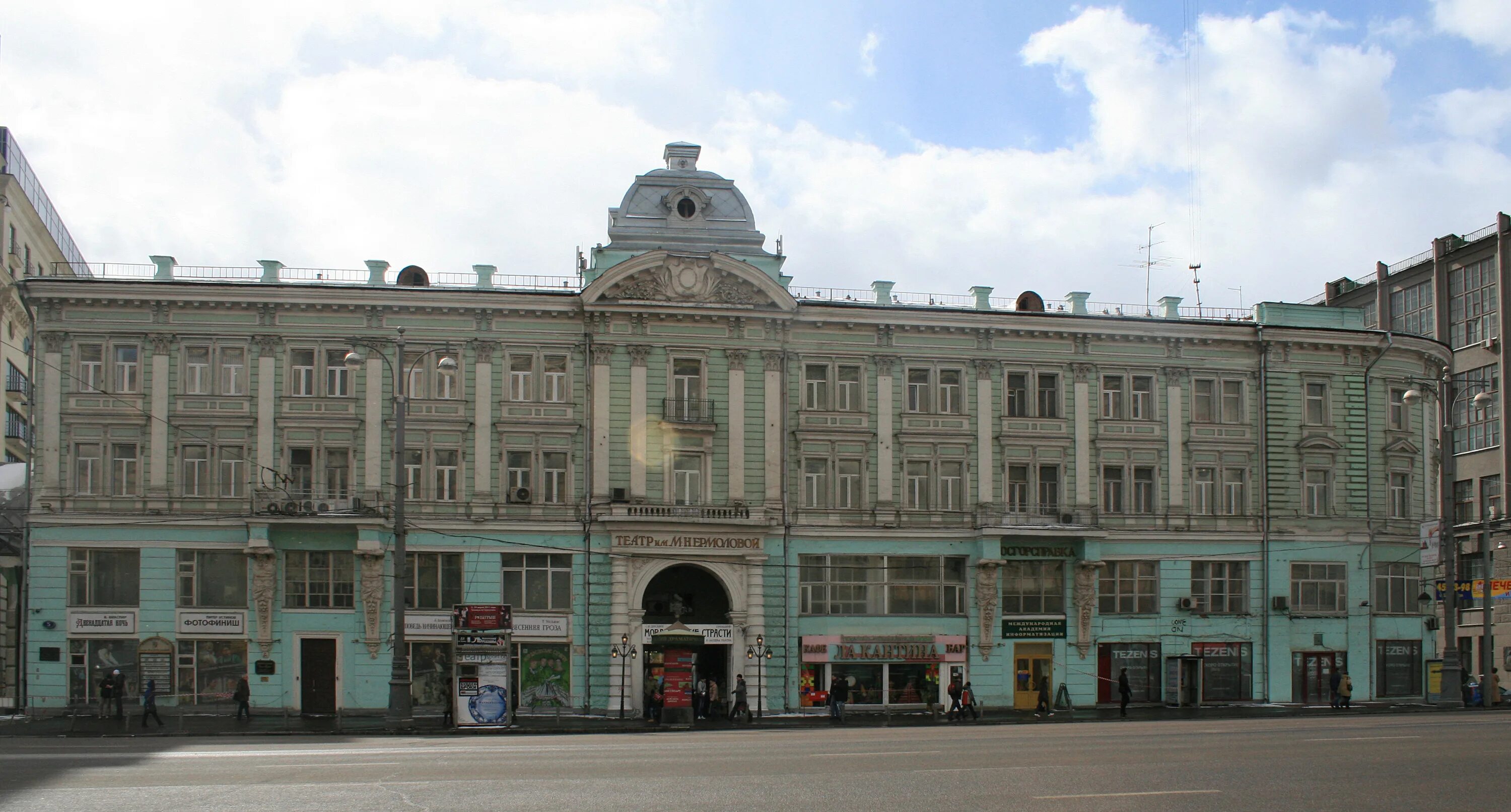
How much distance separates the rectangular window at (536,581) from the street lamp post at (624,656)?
6.56ft

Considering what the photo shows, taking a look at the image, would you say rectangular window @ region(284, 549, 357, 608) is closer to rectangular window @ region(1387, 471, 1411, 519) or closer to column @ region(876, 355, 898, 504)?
column @ region(876, 355, 898, 504)

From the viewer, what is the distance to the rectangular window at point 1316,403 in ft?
173

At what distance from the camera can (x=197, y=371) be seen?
154 ft

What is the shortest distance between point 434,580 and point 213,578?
21.8ft

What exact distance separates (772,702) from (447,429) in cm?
1339

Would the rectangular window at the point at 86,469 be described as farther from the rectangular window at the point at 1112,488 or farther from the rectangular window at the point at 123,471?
the rectangular window at the point at 1112,488

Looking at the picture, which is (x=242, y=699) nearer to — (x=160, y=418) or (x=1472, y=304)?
(x=160, y=418)

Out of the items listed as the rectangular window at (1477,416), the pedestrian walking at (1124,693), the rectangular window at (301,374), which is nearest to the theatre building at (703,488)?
the rectangular window at (301,374)

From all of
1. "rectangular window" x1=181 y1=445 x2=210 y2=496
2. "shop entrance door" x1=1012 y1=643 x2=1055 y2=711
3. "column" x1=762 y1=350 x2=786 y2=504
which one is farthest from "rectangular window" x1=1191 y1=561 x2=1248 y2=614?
"rectangular window" x1=181 y1=445 x2=210 y2=496

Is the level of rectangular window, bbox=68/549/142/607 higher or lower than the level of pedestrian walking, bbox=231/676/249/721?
higher

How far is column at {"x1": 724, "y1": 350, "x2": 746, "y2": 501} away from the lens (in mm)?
48312

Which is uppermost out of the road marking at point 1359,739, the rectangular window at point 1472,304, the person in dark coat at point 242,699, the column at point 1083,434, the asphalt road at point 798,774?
the rectangular window at point 1472,304

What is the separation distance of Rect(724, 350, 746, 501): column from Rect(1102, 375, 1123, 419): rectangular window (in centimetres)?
1260

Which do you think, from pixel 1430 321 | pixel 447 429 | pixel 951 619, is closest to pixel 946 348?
pixel 951 619
